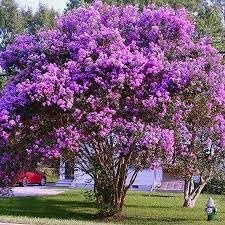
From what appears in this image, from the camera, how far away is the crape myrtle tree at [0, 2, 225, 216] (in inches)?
630

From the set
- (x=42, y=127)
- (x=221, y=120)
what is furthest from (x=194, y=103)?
(x=42, y=127)

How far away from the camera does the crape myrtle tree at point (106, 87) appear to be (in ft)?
52.5

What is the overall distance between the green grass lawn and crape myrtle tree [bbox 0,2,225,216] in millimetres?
1934

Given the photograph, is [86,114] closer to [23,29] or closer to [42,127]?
[42,127]

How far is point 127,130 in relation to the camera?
54.0 feet

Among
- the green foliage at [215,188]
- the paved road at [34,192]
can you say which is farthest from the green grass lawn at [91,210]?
the paved road at [34,192]

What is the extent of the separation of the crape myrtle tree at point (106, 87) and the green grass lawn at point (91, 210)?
76.1 inches

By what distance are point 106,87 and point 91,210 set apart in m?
6.69

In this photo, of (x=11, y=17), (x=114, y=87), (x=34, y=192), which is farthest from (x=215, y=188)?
(x=11, y=17)

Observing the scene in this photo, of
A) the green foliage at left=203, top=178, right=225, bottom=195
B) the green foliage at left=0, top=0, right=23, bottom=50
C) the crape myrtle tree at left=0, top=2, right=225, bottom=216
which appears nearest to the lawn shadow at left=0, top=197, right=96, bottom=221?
the crape myrtle tree at left=0, top=2, right=225, bottom=216

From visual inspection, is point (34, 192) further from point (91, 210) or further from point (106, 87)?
point (106, 87)

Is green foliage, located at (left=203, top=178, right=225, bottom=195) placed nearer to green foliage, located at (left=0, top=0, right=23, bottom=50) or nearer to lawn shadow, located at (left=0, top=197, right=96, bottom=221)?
lawn shadow, located at (left=0, top=197, right=96, bottom=221)

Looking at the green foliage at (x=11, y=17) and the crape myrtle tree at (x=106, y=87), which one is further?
the green foliage at (x=11, y=17)

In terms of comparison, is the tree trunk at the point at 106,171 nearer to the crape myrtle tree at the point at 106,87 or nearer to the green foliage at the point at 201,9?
the crape myrtle tree at the point at 106,87
